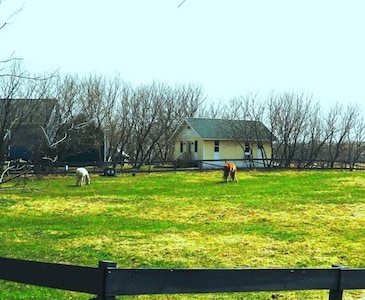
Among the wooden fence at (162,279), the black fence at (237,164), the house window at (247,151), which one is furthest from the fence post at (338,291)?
the house window at (247,151)

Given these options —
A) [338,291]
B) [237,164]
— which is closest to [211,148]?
[237,164]

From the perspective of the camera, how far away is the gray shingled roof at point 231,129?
52062 millimetres

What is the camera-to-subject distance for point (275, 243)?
11.3 metres

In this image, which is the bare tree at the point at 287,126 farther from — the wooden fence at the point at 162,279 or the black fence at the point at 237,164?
the wooden fence at the point at 162,279

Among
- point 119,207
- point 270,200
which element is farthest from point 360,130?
point 119,207

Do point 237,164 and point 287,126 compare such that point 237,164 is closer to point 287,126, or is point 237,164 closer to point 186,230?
point 287,126

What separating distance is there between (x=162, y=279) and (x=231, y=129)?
5017cm

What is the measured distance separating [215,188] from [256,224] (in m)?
12.0

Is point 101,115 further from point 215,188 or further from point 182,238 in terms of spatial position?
point 182,238

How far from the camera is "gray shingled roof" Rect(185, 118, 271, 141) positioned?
52.1m

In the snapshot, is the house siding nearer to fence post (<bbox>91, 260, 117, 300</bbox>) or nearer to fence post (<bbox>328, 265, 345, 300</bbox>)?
fence post (<bbox>328, 265, 345, 300</bbox>)

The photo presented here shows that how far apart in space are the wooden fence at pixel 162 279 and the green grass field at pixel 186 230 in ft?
10.2

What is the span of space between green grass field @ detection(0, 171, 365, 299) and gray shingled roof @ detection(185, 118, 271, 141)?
28.3m

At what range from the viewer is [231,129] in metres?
53.0
